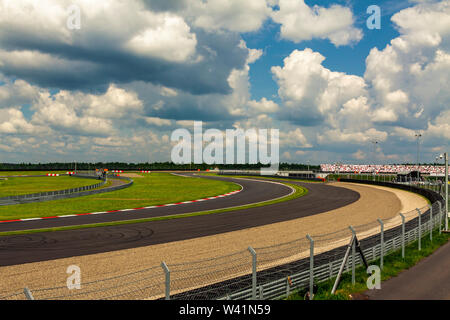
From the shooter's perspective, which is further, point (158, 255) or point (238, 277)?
point (158, 255)

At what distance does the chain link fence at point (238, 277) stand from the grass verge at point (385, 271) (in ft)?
0.87

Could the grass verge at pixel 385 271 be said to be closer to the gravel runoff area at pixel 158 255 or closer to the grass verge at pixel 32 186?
the gravel runoff area at pixel 158 255

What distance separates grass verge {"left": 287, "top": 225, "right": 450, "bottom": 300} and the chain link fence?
264mm

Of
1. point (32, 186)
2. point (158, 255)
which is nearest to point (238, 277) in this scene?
point (158, 255)

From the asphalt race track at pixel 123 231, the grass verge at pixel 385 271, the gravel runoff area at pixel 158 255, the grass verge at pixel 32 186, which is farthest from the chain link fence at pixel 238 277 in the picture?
the grass verge at pixel 32 186

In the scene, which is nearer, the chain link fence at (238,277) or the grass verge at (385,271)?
the chain link fence at (238,277)

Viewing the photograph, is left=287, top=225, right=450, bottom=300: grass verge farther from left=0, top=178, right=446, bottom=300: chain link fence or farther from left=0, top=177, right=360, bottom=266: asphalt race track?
left=0, top=177, right=360, bottom=266: asphalt race track

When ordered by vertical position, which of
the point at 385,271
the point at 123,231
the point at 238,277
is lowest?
the point at 123,231

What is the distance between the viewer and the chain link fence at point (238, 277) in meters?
8.22

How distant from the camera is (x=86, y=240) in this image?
15.3 metres

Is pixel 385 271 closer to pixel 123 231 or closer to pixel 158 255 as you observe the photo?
pixel 158 255

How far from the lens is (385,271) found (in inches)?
443

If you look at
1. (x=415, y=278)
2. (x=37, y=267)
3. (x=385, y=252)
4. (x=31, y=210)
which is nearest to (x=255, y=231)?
(x=385, y=252)

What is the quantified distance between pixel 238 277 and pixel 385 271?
5.32 metres
